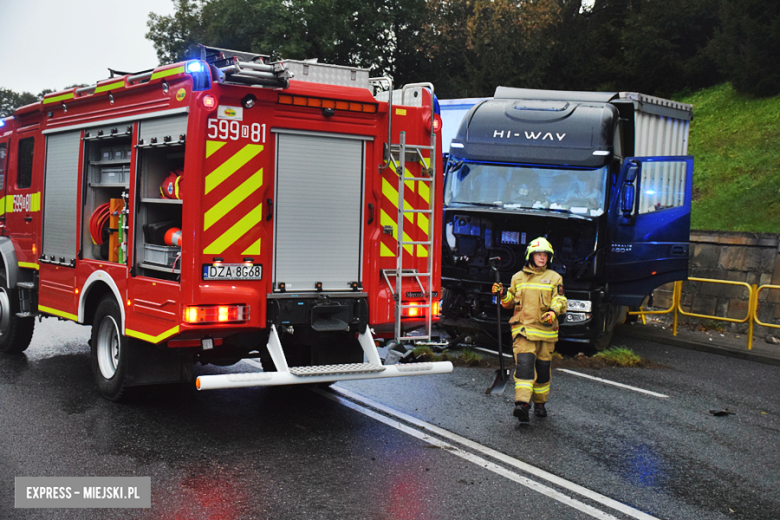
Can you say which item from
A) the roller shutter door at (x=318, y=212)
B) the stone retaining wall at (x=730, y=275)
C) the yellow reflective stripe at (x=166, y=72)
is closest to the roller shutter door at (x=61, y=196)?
the yellow reflective stripe at (x=166, y=72)

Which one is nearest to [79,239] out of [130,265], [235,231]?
[130,265]

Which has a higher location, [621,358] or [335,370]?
[335,370]

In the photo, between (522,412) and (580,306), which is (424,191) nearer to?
(522,412)

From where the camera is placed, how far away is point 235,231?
19.6 feet

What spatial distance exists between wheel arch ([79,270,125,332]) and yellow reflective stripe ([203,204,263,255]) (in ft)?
4.51

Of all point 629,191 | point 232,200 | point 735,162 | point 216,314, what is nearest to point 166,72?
point 232,200

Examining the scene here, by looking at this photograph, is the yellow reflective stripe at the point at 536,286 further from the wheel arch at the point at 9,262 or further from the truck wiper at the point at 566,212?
the wheel arch at the point at 9,262

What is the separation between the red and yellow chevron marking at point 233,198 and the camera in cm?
586

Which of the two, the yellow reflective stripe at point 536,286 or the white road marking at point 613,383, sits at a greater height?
the yellow reflective stripe at point 536,286

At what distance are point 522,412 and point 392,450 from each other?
1342mm

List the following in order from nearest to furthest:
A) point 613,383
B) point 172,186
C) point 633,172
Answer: point 172,186 < point 613,383 < point 633,172

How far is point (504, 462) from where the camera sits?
5.65 meters

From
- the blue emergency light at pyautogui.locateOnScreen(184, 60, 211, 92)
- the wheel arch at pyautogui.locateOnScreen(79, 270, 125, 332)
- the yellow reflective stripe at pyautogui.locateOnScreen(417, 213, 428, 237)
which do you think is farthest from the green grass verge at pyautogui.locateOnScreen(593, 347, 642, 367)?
the blue emergency light at pyautogui.locateOnScreen(184, 60, 211, 92)

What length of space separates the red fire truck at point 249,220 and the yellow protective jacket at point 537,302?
79 cm
